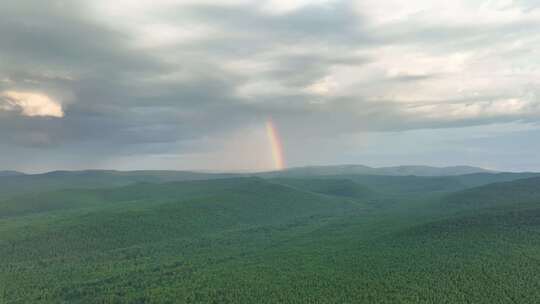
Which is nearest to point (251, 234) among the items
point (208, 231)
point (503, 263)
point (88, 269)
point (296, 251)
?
point (208, 231)

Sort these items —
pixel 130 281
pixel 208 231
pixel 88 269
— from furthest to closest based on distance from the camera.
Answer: pixel 208 231 → pixel 88 269 → pixel 130 281

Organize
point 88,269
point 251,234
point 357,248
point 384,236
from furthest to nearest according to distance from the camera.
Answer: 1. point 251,234
2. point 384,236
3. point 357,248
4. point 88,269

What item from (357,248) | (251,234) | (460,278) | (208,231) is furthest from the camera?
(208,231)

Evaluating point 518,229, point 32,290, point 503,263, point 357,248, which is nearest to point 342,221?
point 357,248

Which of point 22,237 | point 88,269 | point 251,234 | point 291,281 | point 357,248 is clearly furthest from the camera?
point 251,234

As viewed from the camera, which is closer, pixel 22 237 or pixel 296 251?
pixel 296 251

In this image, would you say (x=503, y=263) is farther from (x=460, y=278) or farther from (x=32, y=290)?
(x=32, y=290)

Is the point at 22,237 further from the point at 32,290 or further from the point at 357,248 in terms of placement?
the point at 357,248

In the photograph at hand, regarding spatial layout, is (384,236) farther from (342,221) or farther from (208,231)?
(208,231)

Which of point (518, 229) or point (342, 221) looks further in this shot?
point (342, 221)
